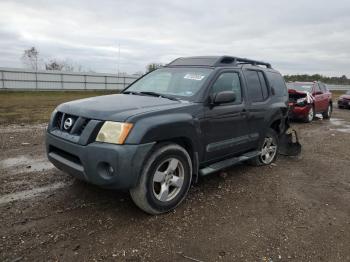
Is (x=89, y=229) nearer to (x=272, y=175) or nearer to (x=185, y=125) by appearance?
(x=185, y=125)

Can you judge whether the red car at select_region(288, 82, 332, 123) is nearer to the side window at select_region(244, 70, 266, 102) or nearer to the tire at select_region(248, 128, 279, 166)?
the tire at select_region(248, 128, 279, 166)

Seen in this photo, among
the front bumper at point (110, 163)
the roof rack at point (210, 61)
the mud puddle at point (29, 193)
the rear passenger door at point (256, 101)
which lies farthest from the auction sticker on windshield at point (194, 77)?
the mud puddle at point (29, 193)

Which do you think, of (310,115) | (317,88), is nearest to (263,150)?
(310,115)

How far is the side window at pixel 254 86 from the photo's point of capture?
17.3 ft

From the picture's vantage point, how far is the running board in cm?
432

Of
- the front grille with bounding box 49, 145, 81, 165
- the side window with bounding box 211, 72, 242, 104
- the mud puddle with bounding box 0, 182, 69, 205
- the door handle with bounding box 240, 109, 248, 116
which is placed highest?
the side window with bounding box 211, 72, 242, 104

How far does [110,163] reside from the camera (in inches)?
129

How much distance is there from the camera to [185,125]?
3.85 metres

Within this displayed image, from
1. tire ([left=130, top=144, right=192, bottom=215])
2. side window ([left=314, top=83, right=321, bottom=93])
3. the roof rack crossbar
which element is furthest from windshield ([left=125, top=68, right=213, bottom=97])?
side window ([left=314, top=83, right=321, bottom=93])

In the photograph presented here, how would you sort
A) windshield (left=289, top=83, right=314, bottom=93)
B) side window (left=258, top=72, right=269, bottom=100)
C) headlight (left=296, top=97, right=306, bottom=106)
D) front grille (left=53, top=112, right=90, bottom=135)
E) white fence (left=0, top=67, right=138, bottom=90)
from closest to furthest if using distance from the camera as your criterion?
front grille (left=53, top=112, right=90, bottom=135)
side window (left=258, top=72, right=269, bottom=100)
headlight (left=296, top=97, right=306, bottom=106)
windshield (left=289, top=83, right=314, bottom=93)
white fence (left=0, top=67, right=138, bottom=90)

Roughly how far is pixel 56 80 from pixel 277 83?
1009 inches

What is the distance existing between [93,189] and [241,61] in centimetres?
321

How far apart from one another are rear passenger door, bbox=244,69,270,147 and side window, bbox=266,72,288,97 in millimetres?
298

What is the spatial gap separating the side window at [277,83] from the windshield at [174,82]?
193 cm
